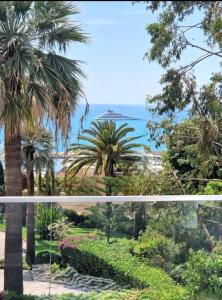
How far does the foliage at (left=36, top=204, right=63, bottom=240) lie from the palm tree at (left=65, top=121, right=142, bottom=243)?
555 inches

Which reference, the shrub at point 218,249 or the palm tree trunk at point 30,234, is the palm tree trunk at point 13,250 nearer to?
the palm tree trunk at point 30,234

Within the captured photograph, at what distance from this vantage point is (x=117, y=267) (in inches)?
109

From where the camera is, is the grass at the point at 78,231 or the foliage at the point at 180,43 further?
the foliage at the point at 180,43

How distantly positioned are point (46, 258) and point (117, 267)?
40cm

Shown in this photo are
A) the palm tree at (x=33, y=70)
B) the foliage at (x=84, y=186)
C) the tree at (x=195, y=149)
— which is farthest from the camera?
the foliage at (x=84, y=186)

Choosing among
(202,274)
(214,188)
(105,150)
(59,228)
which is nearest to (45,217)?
(59,228)

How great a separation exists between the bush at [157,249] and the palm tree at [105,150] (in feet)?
45.9

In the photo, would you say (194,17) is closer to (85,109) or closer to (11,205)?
(85,109)

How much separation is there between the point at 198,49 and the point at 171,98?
126 centimetres

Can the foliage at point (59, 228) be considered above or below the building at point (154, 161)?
below

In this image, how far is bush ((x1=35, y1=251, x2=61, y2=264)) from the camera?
2656 mm

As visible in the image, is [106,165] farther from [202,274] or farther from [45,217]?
[45,217]

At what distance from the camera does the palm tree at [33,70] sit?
24.6 ft

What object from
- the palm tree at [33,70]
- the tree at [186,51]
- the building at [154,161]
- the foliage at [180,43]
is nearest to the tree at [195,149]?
the tree at [186,51]
